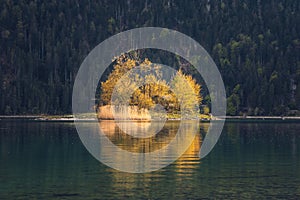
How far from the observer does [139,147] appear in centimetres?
8306

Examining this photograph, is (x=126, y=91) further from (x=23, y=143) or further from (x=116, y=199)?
(x=116, y=199)

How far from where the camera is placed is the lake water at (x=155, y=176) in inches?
1802

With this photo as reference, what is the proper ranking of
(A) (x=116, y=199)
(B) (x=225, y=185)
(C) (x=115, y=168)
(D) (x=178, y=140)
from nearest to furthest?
(A) (x=116, y=199) → (B) (x=225, y=185) → (C) (x=115, y=168) → (D) (x=178, y=140)

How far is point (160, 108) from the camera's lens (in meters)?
188

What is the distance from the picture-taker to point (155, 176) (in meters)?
55.0

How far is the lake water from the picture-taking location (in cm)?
4578

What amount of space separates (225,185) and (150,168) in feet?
39.9

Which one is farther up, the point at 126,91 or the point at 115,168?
the point at 126,91

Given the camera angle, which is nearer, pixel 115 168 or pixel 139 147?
pixel 115 168

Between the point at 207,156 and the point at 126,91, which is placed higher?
the point at 126,91

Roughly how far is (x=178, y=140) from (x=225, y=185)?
45.1 m

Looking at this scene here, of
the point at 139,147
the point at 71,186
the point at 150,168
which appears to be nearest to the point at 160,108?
the point at 139,147

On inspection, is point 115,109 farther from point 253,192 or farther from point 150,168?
point 253,192

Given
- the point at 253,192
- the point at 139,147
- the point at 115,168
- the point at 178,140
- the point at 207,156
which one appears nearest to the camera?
the point at 253,192
